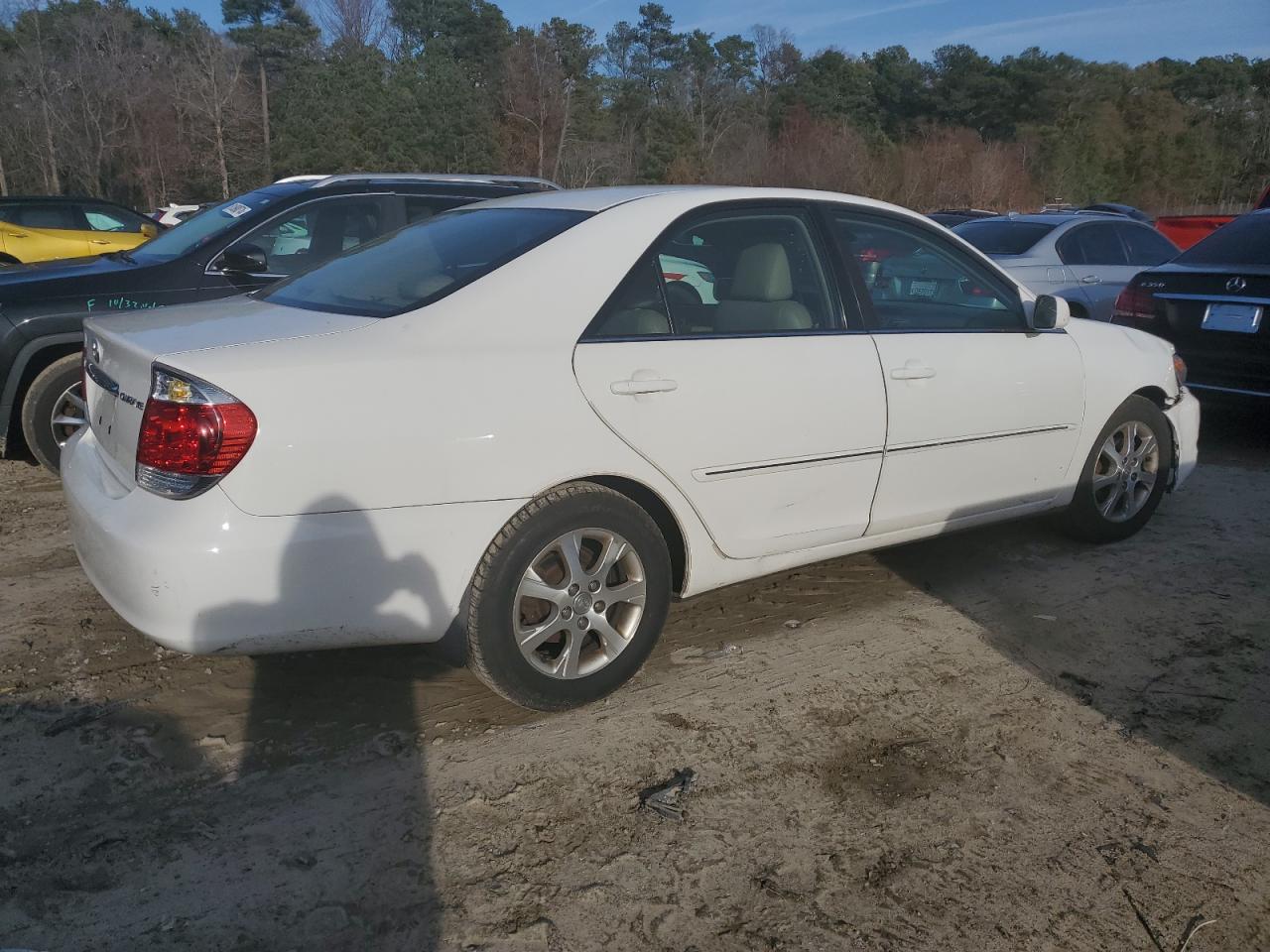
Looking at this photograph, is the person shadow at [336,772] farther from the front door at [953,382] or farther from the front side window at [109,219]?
the front side window at [109,219]

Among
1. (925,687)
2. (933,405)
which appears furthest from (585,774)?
(933,405)

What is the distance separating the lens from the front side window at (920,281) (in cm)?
395

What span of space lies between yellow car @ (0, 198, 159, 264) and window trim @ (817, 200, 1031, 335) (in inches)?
448

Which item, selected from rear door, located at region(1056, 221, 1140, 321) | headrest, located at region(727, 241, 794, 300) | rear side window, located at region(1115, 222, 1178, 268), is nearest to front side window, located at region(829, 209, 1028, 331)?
headrest, located at region(727, 241, 794, 300)

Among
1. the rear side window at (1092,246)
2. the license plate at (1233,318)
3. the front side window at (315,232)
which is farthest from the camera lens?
the rear side window at (1092,246)

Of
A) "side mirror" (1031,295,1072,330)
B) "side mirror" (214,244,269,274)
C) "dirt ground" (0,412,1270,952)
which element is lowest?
"dirt ground" (0,412,1270,952)

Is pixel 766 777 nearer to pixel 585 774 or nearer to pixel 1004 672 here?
pixel 585 774

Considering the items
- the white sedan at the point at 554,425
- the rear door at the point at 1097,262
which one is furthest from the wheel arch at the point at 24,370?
the rear door at the point at 1097,262

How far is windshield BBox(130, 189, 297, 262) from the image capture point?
5.81 meters

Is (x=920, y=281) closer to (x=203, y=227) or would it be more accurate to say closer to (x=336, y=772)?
(x=336, y=772)

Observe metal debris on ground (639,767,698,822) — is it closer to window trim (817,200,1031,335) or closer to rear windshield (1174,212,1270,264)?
window trim (817,200,1031,335)

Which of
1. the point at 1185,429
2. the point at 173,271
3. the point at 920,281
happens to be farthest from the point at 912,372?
the point at 173,271

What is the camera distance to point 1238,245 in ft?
23.0

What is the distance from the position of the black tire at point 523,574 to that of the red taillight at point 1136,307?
210 inches
